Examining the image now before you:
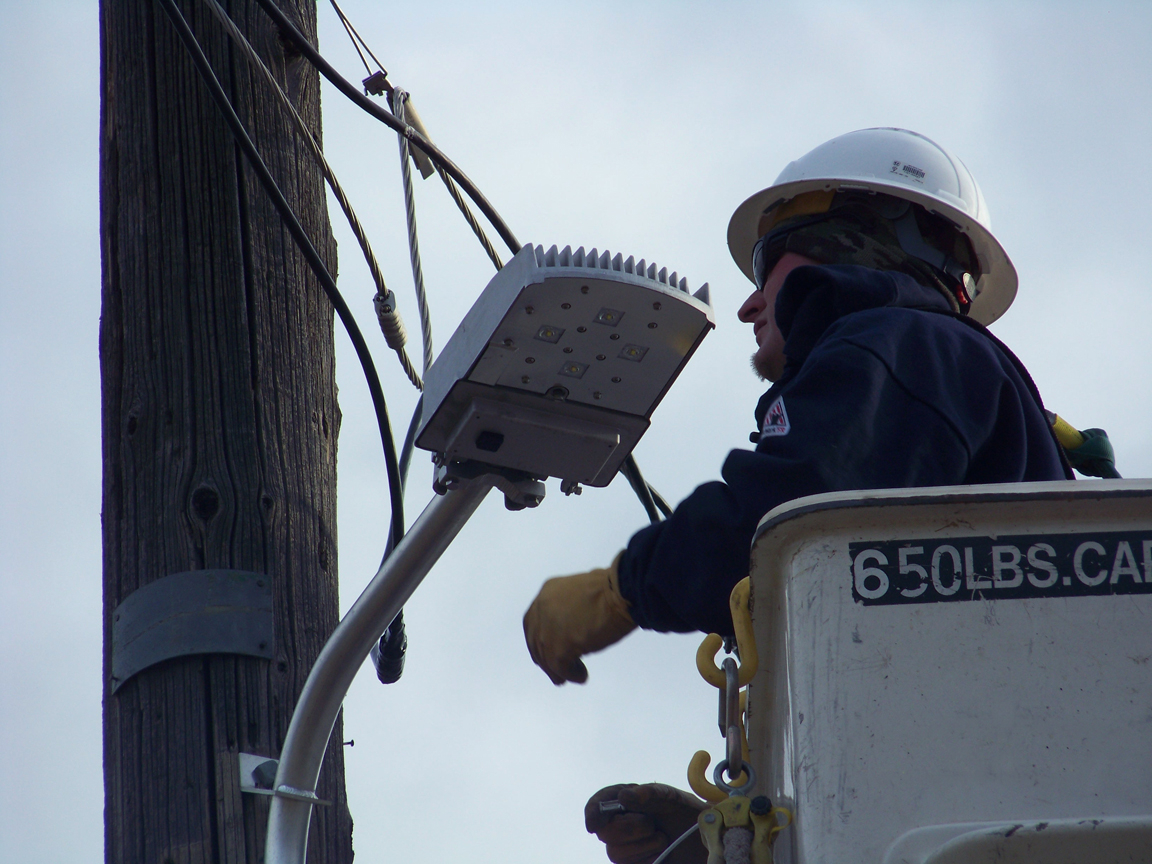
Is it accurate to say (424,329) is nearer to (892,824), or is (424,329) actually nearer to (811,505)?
(811,505)

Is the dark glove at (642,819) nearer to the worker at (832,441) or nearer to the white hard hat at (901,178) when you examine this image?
the white hard hat at (901,178)

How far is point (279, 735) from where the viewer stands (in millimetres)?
2727

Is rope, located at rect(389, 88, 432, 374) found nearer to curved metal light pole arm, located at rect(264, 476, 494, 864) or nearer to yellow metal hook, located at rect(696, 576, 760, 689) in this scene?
curved metal light pole arm, located at rect(264, 476, 494, 864)

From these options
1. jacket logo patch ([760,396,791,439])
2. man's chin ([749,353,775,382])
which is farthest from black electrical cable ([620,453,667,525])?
jacket logo patch ([760,396,791,439])

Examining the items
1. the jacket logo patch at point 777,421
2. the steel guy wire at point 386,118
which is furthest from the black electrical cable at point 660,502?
the jacket logo patch at point 777,421

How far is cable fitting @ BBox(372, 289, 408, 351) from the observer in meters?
3.50

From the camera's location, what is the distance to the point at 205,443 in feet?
9.64

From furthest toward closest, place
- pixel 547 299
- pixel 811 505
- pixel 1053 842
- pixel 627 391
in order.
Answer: pixel 627 391 < pixel 547 299 < pixel 811 505 < pixel 1053 842

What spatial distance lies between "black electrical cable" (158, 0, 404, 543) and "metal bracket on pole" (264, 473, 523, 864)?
0.46 meters

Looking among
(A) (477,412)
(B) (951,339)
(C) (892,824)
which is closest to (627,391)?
(A) (477,412)

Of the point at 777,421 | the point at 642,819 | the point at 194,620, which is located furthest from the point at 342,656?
the point at 642,819

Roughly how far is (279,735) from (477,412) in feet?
2.30

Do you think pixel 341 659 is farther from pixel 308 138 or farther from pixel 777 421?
pixel 308 138

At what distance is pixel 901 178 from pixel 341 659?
5.48ft
